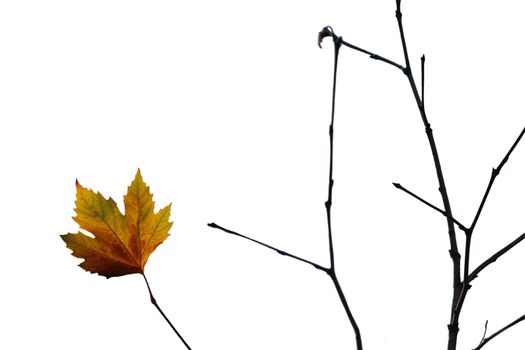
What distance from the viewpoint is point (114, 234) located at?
509 mm

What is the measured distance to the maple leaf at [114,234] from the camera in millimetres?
506

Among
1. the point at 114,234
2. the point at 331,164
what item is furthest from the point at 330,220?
the point at 114,234

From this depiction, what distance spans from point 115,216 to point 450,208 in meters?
0.26

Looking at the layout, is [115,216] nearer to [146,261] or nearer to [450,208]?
[146,261]

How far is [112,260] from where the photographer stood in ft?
1.67

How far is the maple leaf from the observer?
51cm

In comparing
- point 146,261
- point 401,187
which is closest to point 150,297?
point 146,261

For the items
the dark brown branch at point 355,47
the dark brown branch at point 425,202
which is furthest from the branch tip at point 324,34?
the dark brown branch at point 425,202

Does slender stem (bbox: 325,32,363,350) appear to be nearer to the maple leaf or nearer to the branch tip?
the branch tip

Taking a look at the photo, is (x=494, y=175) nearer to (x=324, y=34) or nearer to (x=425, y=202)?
(x=425, y=202)

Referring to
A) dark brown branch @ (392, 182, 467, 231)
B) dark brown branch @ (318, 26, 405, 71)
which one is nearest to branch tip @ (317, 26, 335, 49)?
dark brown branch @ (318, 26, 405, 71)

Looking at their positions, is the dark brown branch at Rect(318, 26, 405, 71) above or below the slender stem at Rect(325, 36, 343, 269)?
above

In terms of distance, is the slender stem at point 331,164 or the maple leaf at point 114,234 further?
the maple leaf at point 114,234

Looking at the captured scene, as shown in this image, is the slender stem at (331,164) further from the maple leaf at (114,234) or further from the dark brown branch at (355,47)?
the maple leaf at (114,234)
